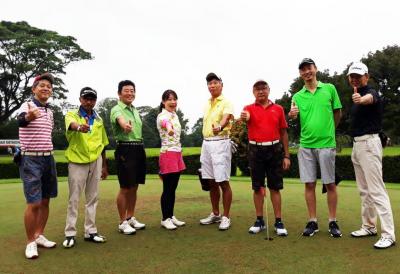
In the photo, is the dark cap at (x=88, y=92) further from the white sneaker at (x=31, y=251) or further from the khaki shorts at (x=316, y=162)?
the khaki shorts at (x=316, y=162)

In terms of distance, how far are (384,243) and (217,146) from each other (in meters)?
2.36

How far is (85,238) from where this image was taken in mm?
4785

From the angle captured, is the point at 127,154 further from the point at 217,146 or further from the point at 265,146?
the point at 265,146

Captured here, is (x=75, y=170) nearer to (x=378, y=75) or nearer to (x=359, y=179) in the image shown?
(x=359, y=179)

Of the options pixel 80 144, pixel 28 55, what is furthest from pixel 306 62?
pixel 28 55

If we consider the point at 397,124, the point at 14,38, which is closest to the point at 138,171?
the point at 14,38

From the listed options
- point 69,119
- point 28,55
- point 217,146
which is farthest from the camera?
point 28,55

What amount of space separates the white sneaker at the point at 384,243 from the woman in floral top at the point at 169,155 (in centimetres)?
248

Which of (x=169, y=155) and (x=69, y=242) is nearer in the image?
(x=69, y=242)

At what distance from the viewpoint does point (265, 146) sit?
502cm

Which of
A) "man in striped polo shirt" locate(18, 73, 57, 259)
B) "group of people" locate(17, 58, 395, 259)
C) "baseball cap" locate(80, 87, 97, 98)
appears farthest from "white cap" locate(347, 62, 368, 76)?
"man in striped polo shirt" locate(18, 73, 57, 259)

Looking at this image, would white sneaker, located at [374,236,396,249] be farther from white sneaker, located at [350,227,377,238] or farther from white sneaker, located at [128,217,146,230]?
white sneaker, located at [128,217,146,230]

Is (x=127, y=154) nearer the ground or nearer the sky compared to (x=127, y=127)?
nearer the ground

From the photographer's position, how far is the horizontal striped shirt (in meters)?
4.39
